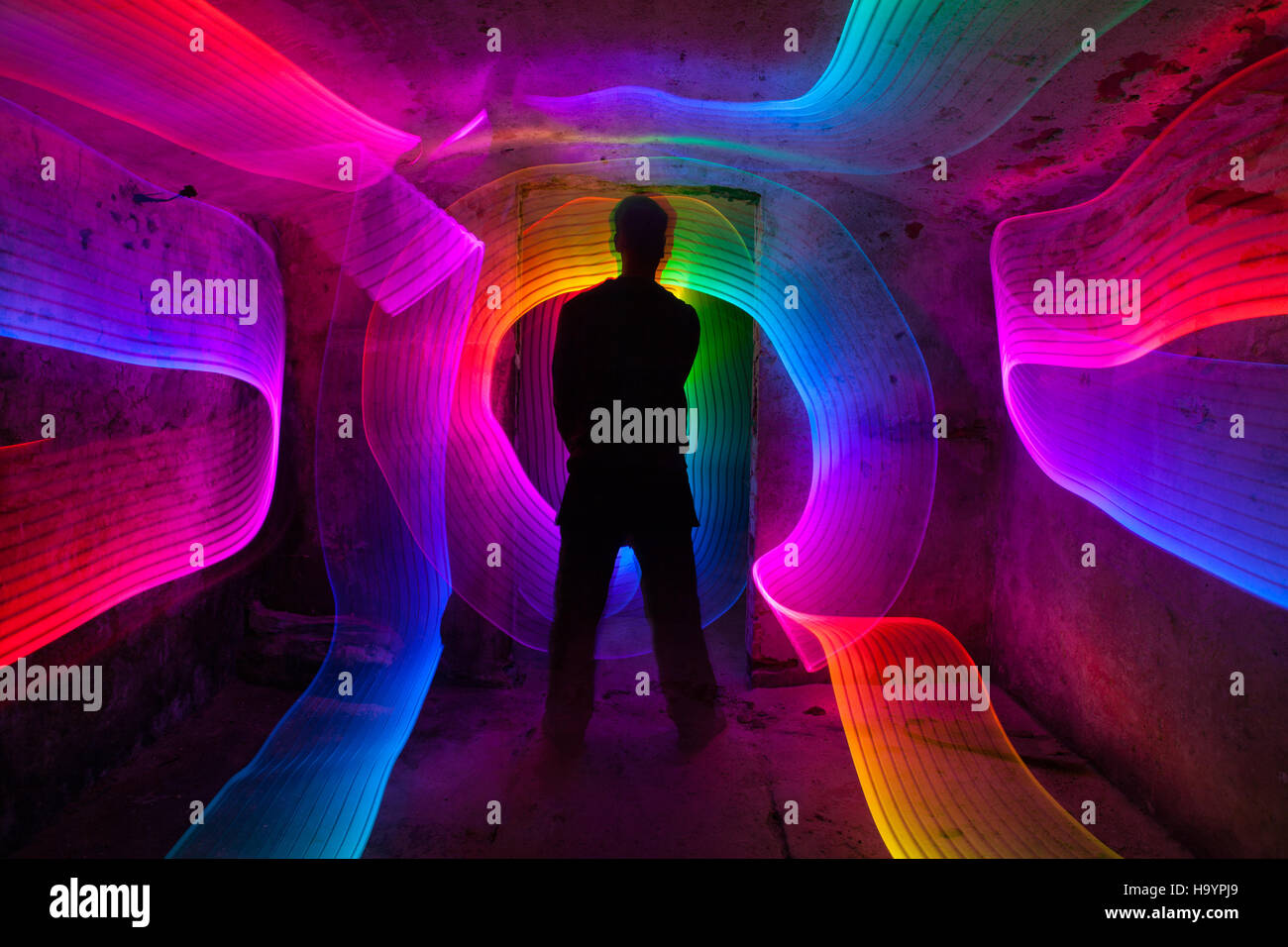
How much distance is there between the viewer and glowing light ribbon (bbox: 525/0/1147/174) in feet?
6.23

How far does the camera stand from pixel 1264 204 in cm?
231

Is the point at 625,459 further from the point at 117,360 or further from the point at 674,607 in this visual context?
the point at 117,360

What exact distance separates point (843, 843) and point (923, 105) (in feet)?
8.64

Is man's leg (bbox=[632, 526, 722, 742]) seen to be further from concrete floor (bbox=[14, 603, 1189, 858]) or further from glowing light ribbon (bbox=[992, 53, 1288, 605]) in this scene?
glowing light ribbon (bbox=[992, 53, 1288, 605])

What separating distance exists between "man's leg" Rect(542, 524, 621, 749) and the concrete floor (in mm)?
361

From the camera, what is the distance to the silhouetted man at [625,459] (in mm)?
2938

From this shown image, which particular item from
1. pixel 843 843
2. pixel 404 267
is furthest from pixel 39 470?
pixel 843 843

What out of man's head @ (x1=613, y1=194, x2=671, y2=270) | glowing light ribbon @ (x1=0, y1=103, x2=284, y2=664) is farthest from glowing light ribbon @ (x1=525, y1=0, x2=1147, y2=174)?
glowing light ribbon @ (x1=0, y1=103, x2=284, y2=664)
